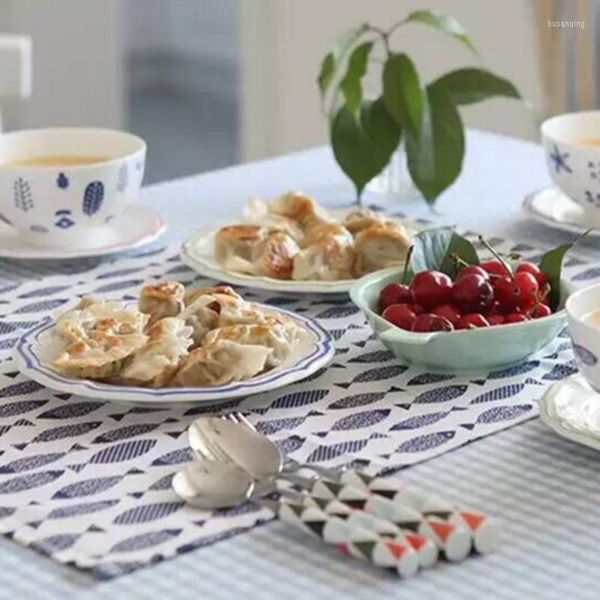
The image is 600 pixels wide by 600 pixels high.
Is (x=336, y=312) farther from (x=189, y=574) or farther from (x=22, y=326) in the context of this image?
(x=189, y=574)

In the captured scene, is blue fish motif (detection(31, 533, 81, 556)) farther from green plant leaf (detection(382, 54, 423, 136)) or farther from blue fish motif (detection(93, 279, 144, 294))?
green plant leaf (detection(382, 54, 423, 136))

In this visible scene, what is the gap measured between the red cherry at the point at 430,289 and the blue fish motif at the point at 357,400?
9 cm

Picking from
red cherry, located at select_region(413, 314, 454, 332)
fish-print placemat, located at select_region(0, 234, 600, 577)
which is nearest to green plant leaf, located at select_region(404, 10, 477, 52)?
fish-print placemat, located at select_region(0, 234, 600, 577)

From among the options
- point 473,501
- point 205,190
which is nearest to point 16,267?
point 205,190

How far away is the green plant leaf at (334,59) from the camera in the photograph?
1.74 m

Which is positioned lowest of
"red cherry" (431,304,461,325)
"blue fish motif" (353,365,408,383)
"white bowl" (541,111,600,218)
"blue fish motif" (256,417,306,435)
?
"blue fish motif" (256,417,306,435)

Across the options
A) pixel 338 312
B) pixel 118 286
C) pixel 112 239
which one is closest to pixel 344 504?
pixel 338 312

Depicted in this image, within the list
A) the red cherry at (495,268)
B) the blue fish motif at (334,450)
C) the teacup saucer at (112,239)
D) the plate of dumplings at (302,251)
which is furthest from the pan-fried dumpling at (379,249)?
the blue fish motif at (334,450)

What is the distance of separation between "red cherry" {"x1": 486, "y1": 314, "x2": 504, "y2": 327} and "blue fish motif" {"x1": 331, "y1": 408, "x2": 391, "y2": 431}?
4.6 inches

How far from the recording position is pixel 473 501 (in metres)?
1.07

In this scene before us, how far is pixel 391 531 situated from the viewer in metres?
0.97

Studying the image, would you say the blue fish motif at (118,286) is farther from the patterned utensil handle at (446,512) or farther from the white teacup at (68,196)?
the patterned utensil handle at (446,512)

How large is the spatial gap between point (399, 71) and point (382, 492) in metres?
0.79

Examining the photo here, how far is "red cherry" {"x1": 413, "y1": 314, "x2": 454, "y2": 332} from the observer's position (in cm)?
126
